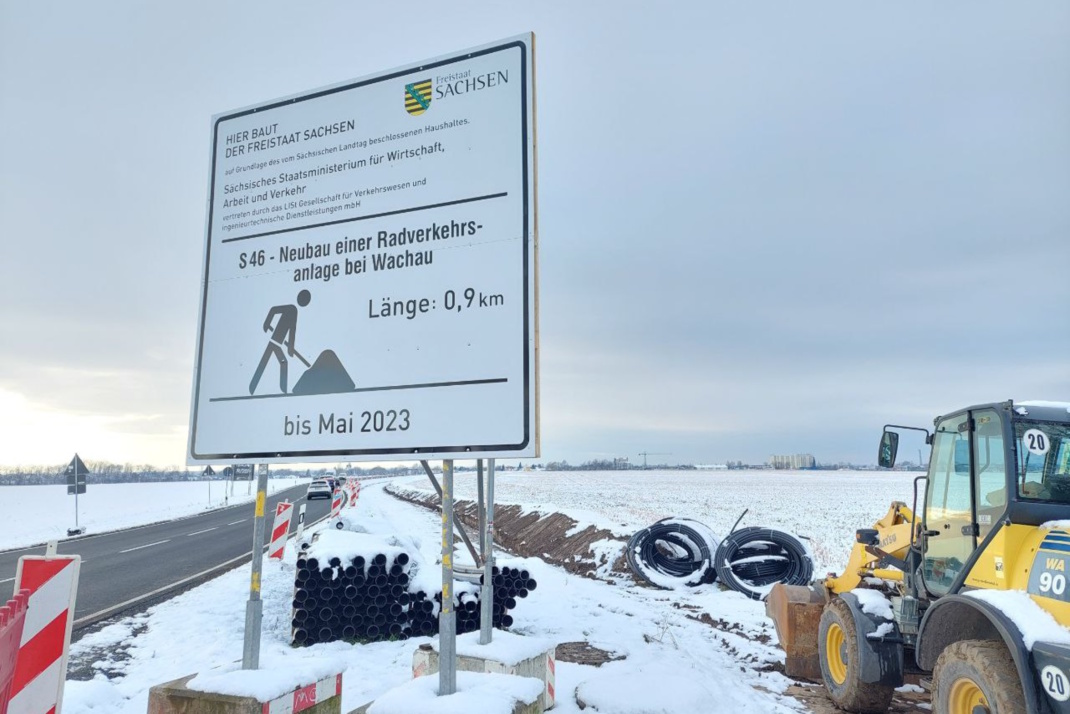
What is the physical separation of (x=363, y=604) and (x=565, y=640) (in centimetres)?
257

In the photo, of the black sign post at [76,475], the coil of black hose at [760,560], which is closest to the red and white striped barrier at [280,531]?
the coil of black hose at [760,560]

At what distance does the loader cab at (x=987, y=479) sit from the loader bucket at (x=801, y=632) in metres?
1.94

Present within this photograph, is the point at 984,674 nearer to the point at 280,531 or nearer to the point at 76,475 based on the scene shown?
the point at 280,531

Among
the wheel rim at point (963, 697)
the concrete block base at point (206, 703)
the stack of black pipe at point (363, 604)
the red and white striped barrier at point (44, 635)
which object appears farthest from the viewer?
the stack of black pipe at point (363, 604)

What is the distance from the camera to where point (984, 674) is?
172 inches

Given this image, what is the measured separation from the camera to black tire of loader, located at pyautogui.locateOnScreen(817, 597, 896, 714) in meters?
6.45

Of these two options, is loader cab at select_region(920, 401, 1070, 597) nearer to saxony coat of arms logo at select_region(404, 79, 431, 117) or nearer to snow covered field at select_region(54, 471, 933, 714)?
snow covered field at select_region(54, 471, 933, 714)

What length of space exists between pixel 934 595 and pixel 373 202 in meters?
5.75

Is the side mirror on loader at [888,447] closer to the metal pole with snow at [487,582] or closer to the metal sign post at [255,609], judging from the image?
the metal pole with snow at [487,582]

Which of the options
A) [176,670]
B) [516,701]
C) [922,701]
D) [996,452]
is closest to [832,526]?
[922,701]

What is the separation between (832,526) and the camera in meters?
24.8

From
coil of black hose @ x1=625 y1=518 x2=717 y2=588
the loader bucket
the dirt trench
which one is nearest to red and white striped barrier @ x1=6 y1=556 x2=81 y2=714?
the dirt trench

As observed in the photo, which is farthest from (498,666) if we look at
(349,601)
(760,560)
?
(760,560)

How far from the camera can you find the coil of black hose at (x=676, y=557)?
1353 centimetres
